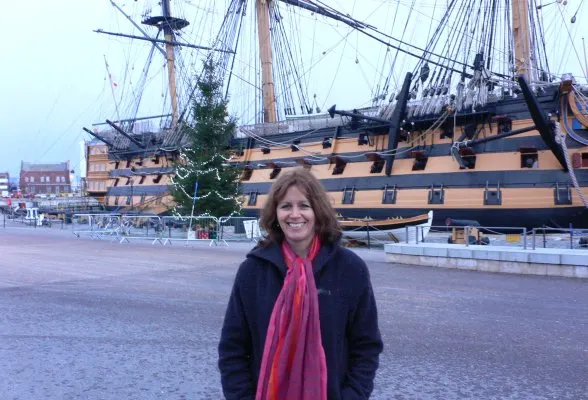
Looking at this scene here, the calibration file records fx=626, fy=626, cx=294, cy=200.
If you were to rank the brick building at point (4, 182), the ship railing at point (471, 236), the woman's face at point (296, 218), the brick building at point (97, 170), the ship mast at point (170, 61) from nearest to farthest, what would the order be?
the woman's face at point (296, 218) < the ship railing at point (471, 236) < the ship mast at point (170, 61) < the brick building at point (97, 170) < the brick building at point (4, 182)

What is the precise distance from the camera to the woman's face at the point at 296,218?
2928mm

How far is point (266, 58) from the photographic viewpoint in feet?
115

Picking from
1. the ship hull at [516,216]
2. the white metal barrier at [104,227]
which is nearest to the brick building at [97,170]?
the white metal barrier at [104,227]

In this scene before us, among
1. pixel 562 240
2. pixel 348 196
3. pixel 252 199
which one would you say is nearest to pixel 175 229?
pixel 348 196

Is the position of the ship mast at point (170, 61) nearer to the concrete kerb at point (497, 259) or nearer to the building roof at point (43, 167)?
the concrete kerb at point (497, 259)

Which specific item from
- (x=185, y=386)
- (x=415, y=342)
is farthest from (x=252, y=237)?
A: (x=185, y=386)

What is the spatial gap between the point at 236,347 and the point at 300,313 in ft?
1.39

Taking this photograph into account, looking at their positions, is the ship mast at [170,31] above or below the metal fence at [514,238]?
above

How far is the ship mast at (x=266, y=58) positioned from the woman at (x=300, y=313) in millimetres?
32803

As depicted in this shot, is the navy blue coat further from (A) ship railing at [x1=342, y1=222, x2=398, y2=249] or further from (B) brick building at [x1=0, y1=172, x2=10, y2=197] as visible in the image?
(B) brick building at [x1=0, y1=172, x2=10, y2=197]

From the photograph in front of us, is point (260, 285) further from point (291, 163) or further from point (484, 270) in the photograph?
point (291, 163)

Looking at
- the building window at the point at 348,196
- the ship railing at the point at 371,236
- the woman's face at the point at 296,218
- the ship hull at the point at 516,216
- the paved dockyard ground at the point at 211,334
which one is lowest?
the paved dockyard ground at the point at 211,334

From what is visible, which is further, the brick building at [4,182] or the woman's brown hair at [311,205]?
the brick building at [4,182]

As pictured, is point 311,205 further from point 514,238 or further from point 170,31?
point 170,31
